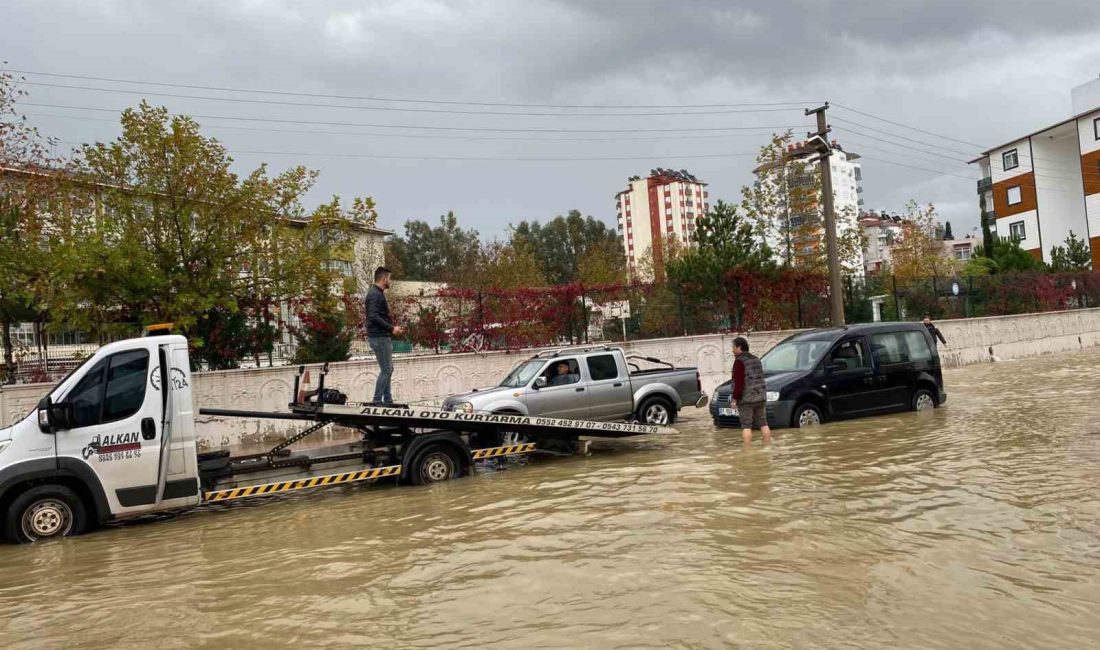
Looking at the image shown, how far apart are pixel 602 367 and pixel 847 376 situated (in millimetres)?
4325

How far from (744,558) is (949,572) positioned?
1458 millimetres

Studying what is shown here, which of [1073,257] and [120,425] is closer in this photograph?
[120,425]

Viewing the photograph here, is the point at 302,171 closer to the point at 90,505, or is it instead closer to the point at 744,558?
the point at 90,505

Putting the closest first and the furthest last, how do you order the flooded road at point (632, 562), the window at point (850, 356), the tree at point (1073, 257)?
the flooded road at point (632, 562), the window at point (850, 356), the tree at point (1073, 257)

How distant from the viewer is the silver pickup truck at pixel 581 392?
1274 centimetres

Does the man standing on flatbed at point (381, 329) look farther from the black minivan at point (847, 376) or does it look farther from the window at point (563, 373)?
the black minivan at point (847, 376)

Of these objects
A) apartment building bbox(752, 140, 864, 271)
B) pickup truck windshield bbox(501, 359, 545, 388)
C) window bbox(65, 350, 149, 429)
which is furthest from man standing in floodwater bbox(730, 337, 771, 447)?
apartment building bbox(752, 140, 864, 271)

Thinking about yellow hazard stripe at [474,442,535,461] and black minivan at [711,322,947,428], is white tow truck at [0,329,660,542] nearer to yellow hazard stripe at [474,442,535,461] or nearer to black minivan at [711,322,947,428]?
yellow hazard stripe at [474,442,535,461]

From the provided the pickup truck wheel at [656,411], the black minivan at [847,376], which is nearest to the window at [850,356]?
the black minivan at [847,376]

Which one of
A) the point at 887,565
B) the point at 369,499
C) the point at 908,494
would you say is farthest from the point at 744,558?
the point at 369,499

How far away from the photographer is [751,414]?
11.8 metres

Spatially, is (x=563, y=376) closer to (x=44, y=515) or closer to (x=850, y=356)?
(x=850, y=356)

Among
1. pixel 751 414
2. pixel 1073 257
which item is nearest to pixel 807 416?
pixel 751 414

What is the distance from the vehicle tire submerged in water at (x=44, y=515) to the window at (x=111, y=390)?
29.7 inches
